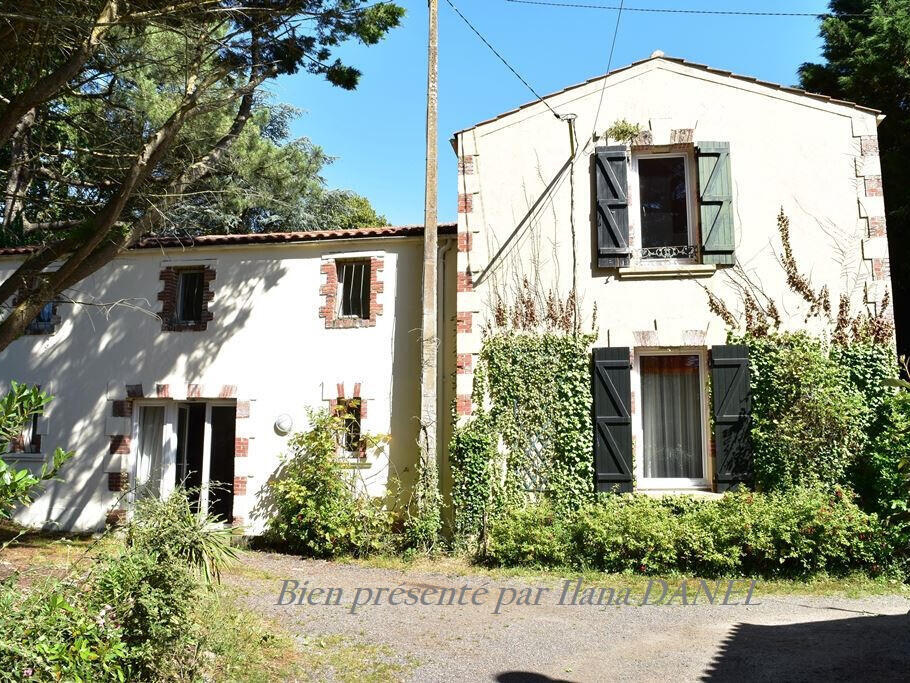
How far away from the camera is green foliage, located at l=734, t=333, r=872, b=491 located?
8.62 metres

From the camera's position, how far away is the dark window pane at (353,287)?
35.7ft

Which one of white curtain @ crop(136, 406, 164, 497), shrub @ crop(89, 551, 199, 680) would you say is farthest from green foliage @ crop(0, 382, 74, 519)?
white curtain @ crop(136, 406, 164, 497)

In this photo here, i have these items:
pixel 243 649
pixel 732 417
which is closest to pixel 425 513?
pixel 732 417

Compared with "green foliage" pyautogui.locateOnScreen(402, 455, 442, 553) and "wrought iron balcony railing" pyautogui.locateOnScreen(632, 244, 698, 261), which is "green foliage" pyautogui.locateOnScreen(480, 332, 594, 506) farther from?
"wrought iron balcony railing" pyautogui.locateOnScreen(632, 244, 698, 261)

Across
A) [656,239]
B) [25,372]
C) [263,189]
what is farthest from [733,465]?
[263,189]

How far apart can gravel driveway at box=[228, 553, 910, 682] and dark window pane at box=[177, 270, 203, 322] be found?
4.90 m

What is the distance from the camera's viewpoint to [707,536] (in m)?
8.13

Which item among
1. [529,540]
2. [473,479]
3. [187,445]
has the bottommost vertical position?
[529,540]

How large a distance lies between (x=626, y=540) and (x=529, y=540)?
1162 millimetres

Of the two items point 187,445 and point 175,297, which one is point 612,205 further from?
point 187,445

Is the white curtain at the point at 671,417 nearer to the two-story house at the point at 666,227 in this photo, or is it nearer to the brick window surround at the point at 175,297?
the two-story house at the point at 666,227

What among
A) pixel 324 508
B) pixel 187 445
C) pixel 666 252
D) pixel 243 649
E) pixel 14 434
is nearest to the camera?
pixel 14 434

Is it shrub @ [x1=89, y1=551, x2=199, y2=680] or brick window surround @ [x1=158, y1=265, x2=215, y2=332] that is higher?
brick window surround @ [x1=158, y1=265, x2=215, y2=332]

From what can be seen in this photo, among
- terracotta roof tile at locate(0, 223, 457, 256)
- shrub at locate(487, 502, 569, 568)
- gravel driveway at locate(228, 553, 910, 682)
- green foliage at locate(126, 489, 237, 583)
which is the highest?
terracotta roof tile at locate(0, 223, 457, 256)
